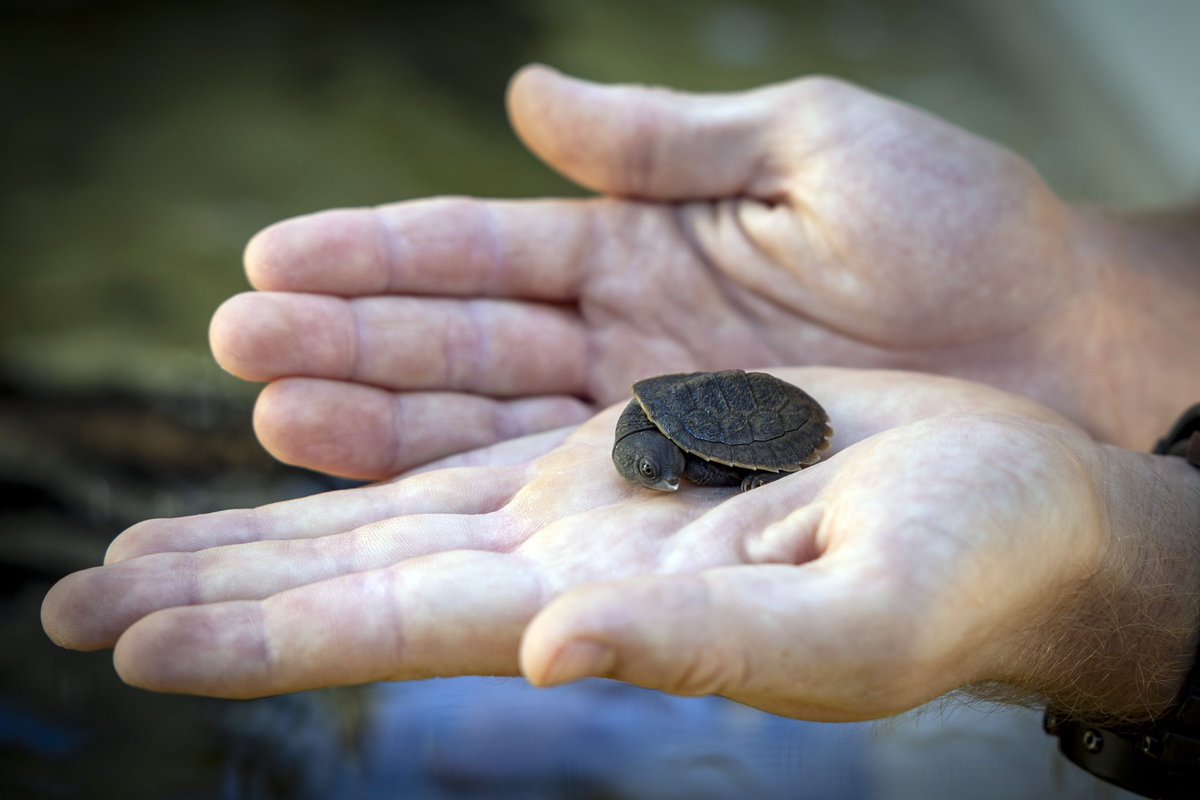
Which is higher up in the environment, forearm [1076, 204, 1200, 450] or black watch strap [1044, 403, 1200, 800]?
forearm [1076, 204, 1200, 450]

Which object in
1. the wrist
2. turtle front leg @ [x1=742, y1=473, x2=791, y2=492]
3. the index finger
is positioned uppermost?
the index finger

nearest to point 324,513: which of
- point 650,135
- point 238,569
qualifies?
point 238,569

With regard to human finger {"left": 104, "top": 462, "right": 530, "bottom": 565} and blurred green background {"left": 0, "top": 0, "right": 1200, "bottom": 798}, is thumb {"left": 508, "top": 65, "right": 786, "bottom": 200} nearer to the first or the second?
human finger {"left": 104, "top": 462, "right": 530, "bottom": 565}

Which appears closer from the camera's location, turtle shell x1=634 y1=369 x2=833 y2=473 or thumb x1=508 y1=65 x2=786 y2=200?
turtle shell x1=634 y1=369 x2=833 y2=473

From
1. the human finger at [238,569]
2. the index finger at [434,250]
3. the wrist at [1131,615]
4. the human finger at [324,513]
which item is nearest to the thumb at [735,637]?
the human finger at [238,569]

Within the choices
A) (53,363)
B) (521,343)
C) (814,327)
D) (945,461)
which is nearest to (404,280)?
(521,343)

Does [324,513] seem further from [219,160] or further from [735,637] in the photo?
[219,160]

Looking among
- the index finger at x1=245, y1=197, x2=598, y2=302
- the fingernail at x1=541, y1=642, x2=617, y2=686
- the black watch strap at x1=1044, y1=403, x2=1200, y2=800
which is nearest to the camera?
the fingernail at x1=541, y1=642, x2=617, y2=686

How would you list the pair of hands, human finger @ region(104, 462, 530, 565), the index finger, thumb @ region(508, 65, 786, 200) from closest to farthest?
the pair of hands
human finger @ region(104, 462, 530, 565)
the index finger
thumb @ region(508, 65, 786, 200)

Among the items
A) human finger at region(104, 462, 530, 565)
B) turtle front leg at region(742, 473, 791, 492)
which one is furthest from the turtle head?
human finger at region(104, 462, 530, 565)
